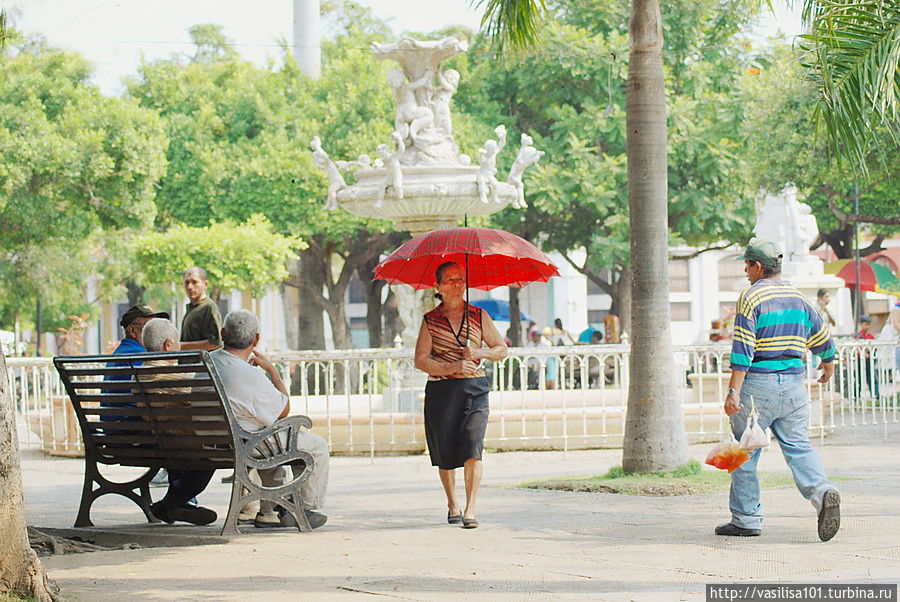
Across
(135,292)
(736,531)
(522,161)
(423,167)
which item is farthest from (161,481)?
Answer: (135,292)

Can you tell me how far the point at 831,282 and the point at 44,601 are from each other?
67.2 ft

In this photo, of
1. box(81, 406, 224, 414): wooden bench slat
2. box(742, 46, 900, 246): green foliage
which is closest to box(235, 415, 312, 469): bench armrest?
box(81, 406, 224, 414): wooden bench slat

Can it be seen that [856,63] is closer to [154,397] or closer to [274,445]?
[274,445]

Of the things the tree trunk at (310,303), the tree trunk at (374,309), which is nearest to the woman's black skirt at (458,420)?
the tree trunk at (374,309)

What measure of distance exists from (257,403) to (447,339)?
1.27 meters

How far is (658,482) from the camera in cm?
1007

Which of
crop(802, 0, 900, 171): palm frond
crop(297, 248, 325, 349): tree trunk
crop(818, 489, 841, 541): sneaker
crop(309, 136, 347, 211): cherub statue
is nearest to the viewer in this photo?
crop(818, 489, 841, 541): sneaker

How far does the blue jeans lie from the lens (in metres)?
7.58

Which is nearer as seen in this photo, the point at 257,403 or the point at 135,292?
the point at 257,403

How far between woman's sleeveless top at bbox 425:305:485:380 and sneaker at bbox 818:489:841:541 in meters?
2.25

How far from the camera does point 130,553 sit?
24.2ft

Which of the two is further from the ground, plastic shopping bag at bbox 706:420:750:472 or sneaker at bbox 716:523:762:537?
plastic shopping bag at bbox 706:420:750:472

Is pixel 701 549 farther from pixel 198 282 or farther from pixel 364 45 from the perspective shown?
pixel 364 45

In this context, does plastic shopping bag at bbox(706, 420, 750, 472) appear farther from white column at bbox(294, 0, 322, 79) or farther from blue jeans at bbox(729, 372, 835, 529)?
white column at bbox(294, 0, 322, 79)
